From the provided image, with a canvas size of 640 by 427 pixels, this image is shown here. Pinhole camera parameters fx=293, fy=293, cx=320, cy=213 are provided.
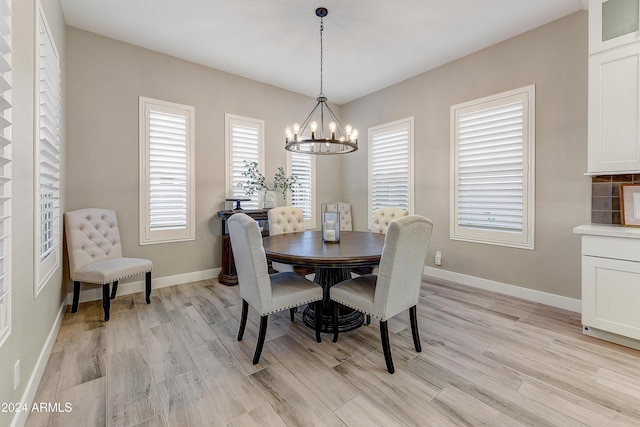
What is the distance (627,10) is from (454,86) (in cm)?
170

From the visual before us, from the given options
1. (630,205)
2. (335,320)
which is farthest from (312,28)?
(630,205)

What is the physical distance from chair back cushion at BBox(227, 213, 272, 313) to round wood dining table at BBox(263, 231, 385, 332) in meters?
0.22

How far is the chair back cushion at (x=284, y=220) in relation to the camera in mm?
3527

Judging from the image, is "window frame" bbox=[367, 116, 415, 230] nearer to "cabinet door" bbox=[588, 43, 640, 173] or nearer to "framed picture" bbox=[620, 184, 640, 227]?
"cabinet door" bbox=[588, 43, 640, 173]

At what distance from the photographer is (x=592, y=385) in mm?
1854

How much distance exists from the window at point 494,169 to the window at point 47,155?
419 cm

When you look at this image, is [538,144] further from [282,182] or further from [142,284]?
[142,284]

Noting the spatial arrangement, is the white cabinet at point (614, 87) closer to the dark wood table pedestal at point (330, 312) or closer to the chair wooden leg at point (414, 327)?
the chair wooden leg at point (414, 327)

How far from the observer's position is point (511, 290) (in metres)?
3.46

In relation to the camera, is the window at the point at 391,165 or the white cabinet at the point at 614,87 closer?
the white cabinet at the point at 614,87

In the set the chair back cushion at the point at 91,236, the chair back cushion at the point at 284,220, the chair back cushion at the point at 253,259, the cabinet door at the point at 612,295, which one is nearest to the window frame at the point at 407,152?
the chair back cushion at the point at 284,220

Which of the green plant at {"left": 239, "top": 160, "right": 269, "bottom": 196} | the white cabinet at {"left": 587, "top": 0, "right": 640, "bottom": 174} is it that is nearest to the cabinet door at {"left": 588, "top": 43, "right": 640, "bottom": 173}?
the white cabinet at {"left": 587, "top": 0, "right": 640, "bottom": 174}

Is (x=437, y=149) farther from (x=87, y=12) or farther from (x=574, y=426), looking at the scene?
(x=87, y=12)

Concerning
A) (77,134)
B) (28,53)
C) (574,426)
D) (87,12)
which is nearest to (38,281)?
(28,53)
